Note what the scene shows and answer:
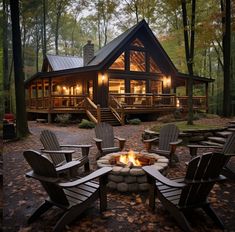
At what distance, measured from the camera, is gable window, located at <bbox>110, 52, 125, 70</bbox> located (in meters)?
14.0

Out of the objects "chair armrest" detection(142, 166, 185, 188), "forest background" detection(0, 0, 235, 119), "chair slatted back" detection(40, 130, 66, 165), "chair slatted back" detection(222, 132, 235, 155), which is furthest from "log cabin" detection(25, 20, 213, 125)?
"chair armrest" detection(142, 166, 185, 188)

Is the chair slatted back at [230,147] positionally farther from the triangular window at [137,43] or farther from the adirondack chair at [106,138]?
the triangular window at [137,43]

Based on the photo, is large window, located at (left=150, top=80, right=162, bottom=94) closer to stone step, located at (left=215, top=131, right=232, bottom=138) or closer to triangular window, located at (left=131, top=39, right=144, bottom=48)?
triangular window, located at (left=131, top=39, right=144, bottom=48)

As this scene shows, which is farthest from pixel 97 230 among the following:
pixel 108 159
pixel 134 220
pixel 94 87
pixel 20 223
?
pixel 94 87

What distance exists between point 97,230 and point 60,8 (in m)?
18.5

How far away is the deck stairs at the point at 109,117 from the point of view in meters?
11.0

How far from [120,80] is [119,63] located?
118 cm

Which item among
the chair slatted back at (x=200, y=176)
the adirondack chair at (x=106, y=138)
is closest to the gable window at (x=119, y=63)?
the adirondack chair at (x=106, y=138)

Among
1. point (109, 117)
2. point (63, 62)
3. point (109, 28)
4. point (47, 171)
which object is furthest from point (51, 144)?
point (109, 28)

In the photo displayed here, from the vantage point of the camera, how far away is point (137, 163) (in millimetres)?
3857

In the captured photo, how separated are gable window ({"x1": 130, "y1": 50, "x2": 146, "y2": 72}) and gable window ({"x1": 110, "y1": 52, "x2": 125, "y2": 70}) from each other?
2.16 feet

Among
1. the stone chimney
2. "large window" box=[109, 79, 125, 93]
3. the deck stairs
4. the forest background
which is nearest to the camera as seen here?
the deck stairs

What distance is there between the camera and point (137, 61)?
14727 millimetres

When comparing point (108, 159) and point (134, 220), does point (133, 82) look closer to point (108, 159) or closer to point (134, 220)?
point (108, 159)
